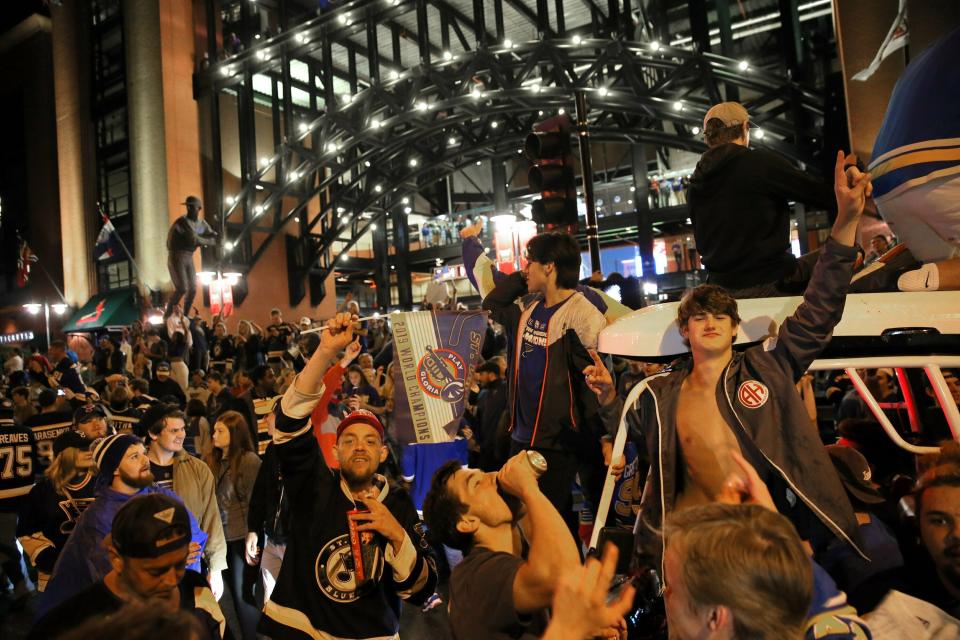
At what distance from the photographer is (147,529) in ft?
8.58

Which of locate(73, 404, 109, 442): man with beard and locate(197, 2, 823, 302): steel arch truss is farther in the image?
locate(197, 2, 823, 302): steel arch truss

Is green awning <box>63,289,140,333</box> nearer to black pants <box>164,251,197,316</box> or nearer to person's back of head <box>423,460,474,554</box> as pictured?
black pants <box>164,251,197,316</box>

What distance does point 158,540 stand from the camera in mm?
2623

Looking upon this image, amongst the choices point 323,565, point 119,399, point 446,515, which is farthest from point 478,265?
point 119,399

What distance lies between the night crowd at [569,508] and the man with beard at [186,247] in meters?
14.3

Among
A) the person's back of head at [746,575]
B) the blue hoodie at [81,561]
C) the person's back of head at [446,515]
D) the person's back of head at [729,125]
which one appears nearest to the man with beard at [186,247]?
the blue hoodie at [81,561]

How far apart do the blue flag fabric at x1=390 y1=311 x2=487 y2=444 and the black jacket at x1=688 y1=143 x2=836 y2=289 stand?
177cm

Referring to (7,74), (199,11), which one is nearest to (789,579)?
(199,11)

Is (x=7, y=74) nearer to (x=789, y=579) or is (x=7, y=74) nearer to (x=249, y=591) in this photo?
(x=249, y=591)

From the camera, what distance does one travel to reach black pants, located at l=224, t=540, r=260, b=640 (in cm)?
486

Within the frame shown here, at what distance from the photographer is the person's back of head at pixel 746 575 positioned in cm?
139

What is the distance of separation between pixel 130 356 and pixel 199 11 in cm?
1436

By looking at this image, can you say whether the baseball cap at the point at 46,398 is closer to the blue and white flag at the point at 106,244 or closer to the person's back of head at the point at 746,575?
the person's back of head at the point at 746,575

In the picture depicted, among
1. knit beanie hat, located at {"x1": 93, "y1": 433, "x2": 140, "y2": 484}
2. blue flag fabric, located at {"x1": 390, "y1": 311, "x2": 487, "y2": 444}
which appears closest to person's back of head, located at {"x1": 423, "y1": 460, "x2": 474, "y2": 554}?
blue flag fabric, located at {"x1": 390, "y1": 311, "x2": 487, "y2": 444}
